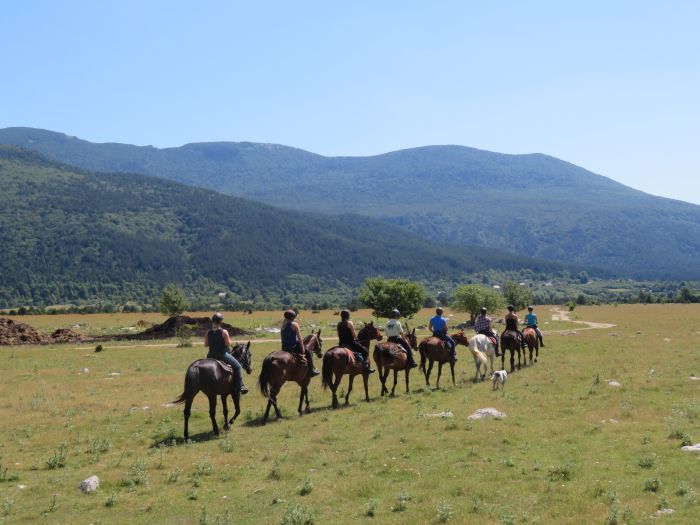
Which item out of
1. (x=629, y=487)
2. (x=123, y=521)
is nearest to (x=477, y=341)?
(x=629, y=487)

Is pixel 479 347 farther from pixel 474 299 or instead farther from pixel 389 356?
pixel 474 299

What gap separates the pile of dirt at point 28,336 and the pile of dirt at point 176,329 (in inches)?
186

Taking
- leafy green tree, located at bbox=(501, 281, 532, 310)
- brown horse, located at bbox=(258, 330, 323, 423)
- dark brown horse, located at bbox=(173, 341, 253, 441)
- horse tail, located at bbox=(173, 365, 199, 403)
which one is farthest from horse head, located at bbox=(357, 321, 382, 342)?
leafy green tree, located at bbox=(501, 281, 532, 310)

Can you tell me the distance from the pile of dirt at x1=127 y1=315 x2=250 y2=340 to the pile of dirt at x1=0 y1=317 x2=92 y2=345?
4727mm

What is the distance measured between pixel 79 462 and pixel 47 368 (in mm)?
23611

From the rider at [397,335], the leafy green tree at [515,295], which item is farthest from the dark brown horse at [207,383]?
the leafy green tree at [515,295]

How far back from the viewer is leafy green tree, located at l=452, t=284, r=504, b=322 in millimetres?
72688

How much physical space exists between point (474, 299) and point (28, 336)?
4590 centimetres

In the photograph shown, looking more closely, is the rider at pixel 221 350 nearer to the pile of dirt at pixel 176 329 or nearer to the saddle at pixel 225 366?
the saddle at pixel 225 366

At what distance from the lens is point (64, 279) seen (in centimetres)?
19675

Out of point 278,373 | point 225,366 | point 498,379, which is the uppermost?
point 225,366

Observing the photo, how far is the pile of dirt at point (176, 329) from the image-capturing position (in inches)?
2404

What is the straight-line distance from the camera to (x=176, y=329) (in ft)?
204

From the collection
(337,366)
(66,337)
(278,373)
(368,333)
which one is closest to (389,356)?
(368,333)
